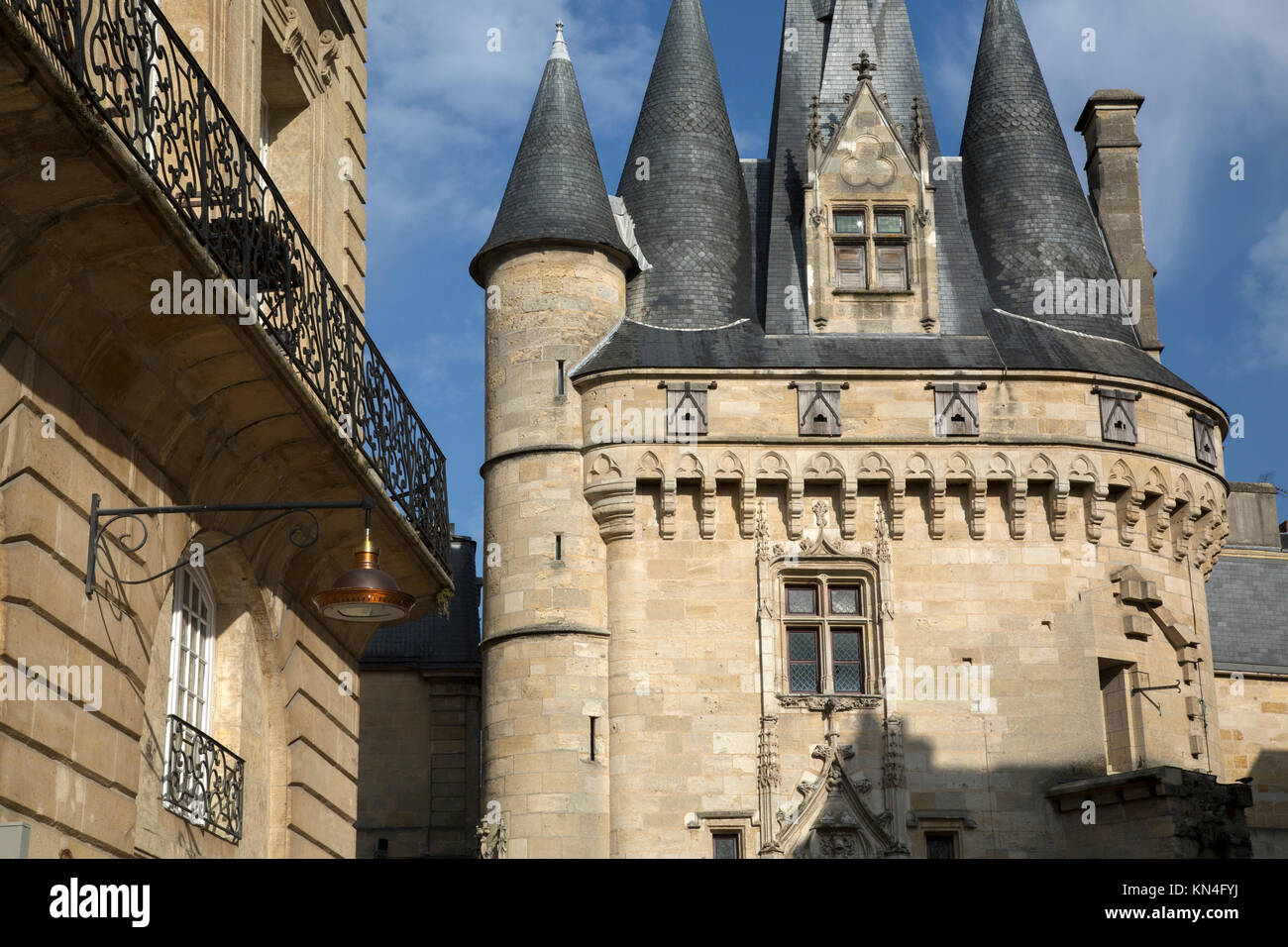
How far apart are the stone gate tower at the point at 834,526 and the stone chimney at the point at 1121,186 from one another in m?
1.28

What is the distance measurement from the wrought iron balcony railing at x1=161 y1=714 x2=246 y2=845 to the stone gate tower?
11279mm

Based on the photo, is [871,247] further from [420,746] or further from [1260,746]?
[420,746]

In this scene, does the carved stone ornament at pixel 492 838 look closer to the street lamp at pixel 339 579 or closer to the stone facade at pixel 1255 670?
the stone facade at pixel 1255 670

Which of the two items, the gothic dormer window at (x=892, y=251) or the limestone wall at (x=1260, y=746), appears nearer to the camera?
the gothic dormer window at (x=892, y=251)

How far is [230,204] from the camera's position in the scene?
8.56 m

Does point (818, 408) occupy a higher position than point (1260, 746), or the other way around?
point (818, 408)

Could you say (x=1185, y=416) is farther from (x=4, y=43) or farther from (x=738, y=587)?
(x=4, y=43)

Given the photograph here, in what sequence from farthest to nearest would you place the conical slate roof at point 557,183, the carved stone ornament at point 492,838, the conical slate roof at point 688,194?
1. the conical slate roof at point 688,194
2. the conical slate roof at point 557,183
3. the carved stone ornament at point 492,838

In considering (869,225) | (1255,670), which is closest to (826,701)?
(869,225)

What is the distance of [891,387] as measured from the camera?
75.9 feet

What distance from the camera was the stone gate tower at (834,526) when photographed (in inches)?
855

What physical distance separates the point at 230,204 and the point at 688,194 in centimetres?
1695

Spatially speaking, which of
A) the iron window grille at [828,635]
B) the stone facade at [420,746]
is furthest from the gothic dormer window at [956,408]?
the stone facade at [420,746]

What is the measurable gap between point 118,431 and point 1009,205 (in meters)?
18.8
